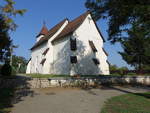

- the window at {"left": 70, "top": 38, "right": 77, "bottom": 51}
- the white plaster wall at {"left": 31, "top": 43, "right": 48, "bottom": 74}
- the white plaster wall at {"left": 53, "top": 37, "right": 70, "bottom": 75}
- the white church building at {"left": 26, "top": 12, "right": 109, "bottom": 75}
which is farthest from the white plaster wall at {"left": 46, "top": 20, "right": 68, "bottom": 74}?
the window at {"left": 70, "top": 38, "right": 77, "bottom": 51}

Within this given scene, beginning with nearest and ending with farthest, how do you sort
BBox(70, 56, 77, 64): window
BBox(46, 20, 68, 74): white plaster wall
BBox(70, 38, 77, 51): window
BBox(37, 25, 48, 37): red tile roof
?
BBox(70, 56, 77, 64): window < BBox(70, 38, 77, 51): window < BBox(46, 20, 68, 74): white plaster wall < BBox(37, 25, 48, 37): red tile roof

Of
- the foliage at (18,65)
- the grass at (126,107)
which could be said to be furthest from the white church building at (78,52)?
the foliage at (18,65)

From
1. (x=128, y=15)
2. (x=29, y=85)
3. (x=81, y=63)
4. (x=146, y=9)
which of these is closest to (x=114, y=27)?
(x=128, y=15)

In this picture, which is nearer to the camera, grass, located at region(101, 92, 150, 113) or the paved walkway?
grass, located at region(101, 92, 150, 113)

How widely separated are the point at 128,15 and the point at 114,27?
1.87m

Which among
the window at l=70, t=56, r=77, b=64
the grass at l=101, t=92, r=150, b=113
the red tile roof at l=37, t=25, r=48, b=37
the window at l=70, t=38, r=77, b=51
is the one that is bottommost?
the grass at l=101, t=92, r=150, b=113

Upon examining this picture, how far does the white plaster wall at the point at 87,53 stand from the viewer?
31938 mm

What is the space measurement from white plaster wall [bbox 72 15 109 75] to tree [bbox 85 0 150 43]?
16.8m

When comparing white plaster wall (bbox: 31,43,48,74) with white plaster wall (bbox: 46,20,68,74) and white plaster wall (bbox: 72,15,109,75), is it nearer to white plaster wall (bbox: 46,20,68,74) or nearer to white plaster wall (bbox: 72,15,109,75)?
white plaster wall (bbox: 46,20,68,74)

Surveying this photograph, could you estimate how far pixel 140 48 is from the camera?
4591 centimetres

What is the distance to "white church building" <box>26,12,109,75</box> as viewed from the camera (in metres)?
31.9

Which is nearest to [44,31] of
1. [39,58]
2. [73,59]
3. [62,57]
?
[39,58]

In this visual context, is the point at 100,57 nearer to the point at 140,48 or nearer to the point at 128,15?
the point at 140,48

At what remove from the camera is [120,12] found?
12.4 m
